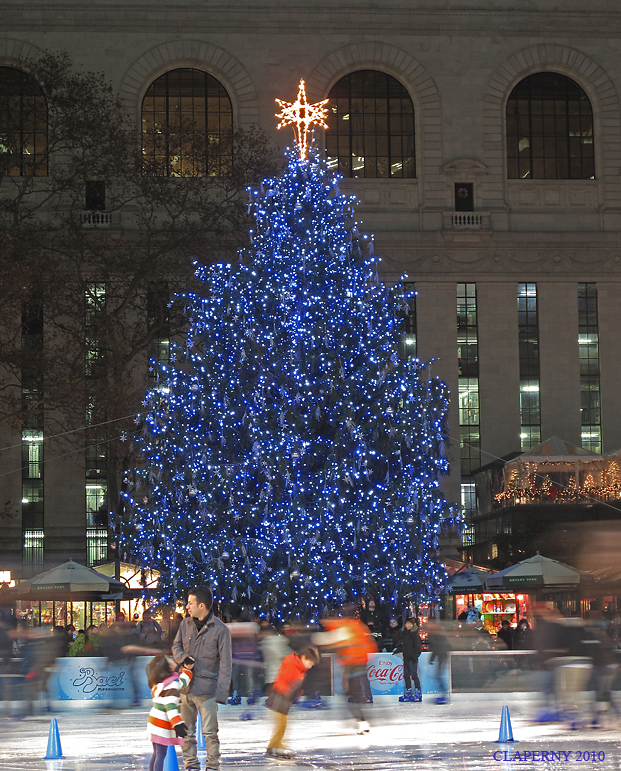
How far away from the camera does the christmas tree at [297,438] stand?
85.4 ft

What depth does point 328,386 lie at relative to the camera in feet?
86.9

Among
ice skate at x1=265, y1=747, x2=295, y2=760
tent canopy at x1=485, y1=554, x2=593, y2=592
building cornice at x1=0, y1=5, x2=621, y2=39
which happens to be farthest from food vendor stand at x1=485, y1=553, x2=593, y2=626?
building cornice at x1=0, y1=5, x2=621, y2=39

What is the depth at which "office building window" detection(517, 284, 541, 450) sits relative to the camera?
5134 centimetres

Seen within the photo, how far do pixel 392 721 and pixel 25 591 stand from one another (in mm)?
16759

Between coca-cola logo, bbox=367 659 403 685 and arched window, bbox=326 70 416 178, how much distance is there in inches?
1291

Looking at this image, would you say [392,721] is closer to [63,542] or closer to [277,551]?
[277,551]

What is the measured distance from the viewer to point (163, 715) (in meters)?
10.3

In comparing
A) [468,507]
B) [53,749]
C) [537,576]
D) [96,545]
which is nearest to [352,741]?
[53,749]

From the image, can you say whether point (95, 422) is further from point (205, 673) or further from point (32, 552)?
point (205, 673)

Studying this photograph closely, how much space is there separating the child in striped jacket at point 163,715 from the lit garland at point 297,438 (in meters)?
14.9

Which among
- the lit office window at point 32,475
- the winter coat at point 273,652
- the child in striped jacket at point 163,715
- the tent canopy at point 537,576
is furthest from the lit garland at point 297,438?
the lit office window at point 32,475

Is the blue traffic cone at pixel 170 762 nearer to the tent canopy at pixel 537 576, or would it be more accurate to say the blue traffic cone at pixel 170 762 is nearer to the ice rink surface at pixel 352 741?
the ice rink surface at pixel 352 741

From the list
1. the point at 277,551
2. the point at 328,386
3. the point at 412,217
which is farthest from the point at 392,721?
the point at 412,217

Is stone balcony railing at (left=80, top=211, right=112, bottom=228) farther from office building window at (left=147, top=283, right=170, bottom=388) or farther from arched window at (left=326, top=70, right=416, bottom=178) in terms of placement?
arched window at (left=326, top=70, right=416, bottom=178)
